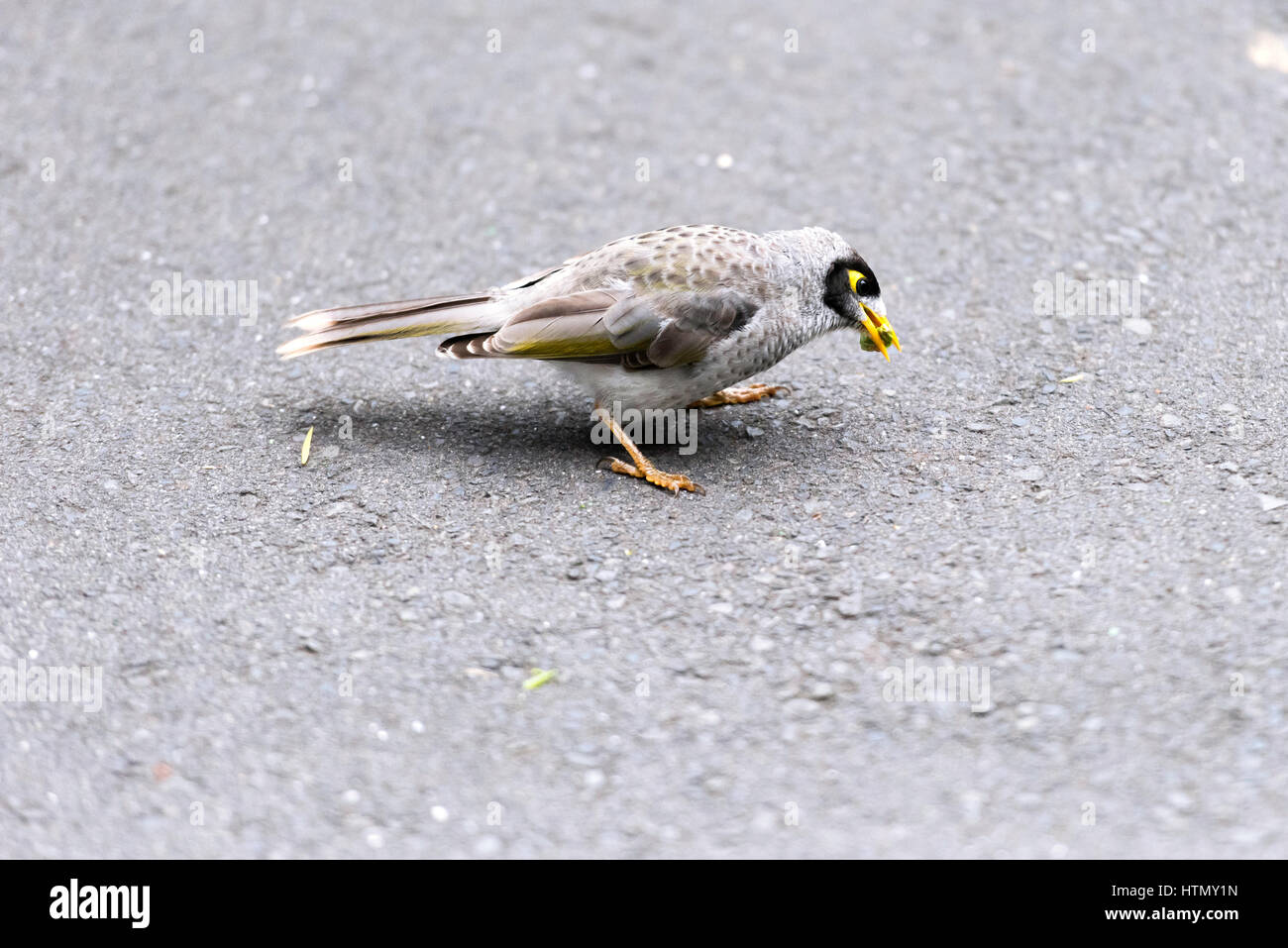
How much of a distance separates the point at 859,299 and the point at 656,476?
1.20 m

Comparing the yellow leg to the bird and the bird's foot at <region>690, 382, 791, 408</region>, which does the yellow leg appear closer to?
the bird

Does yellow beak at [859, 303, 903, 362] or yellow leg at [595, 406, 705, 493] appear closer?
yellow leg at [595, 406, 705, 493]

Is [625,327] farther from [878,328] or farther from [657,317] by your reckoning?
[878,328]

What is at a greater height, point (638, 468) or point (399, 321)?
point (399, 321)

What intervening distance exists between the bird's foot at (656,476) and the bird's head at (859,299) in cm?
101

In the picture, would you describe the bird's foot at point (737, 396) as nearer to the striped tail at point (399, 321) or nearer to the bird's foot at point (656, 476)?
the bird's foot at point (656, 476)

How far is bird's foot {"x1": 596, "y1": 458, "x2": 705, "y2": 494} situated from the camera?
5.34m

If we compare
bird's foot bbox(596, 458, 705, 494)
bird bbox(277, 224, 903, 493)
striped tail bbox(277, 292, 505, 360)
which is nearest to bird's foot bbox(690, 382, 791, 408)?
bird bbox(277, 224, 903, 493)

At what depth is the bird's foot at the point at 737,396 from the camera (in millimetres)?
5973

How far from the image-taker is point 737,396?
5980 mm

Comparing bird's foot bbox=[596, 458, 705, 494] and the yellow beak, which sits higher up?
the yellow beak

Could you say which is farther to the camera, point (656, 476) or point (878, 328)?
point (878, 328)

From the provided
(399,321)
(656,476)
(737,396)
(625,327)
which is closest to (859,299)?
(737,396)

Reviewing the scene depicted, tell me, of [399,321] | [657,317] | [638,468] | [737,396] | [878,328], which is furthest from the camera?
[737,396]
